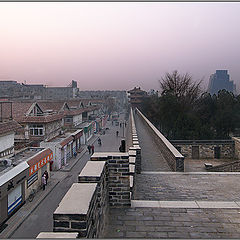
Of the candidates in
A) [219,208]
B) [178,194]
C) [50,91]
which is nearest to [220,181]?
[178,194]

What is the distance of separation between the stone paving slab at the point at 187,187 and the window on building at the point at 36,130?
13.9m

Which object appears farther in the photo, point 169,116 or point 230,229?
point 169,116

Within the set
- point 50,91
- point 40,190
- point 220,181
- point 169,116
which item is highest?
point 50,91

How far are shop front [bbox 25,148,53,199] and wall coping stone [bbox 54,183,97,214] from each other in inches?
451

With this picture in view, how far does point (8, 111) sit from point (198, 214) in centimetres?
1873

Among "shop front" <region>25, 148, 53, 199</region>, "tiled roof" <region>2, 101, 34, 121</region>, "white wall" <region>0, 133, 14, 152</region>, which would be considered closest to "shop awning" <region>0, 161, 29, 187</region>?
"shop front" <region>25, 148, 53, 199</region>

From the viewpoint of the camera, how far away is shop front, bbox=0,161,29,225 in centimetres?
1064

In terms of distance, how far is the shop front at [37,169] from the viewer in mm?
13960

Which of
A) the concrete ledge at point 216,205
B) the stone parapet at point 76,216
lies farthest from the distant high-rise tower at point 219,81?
the stone parapet at point 76,216

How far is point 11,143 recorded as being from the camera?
563 inches

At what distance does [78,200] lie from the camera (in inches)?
108

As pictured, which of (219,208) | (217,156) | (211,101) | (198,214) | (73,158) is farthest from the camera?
(211,101)

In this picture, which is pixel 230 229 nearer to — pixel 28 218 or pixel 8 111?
pixel 28 218

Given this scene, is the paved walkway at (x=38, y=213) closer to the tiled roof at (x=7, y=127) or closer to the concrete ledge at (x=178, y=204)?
the tiled roof at (x=7, y=127)
